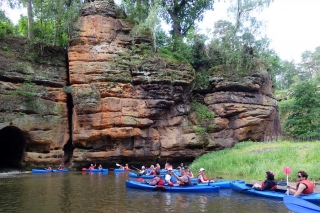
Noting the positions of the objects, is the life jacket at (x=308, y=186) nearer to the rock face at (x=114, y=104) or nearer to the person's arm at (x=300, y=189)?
the person's arm at (x=300, y=189)

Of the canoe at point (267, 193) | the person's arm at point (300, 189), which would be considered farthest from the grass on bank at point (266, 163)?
the person's arm at point (300, 189)

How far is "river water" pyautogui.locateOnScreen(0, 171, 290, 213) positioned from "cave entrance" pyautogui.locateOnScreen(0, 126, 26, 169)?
8961 millimetres

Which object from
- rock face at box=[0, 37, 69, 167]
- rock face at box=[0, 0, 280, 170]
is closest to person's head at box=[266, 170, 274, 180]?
rock face at box=[0, 0, 280, 170]

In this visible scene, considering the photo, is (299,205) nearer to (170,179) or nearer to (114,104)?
(170,179)

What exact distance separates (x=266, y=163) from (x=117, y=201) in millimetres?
10132

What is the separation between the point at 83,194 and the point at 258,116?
58.9 ft

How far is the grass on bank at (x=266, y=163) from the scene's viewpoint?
48.0 ft

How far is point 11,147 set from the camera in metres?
24.0

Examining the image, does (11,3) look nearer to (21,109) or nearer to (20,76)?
(20,76)

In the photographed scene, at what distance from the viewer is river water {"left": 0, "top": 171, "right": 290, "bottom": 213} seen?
29.5 feet

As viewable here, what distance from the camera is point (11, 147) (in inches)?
943

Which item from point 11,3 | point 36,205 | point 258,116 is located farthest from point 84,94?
point 258,116

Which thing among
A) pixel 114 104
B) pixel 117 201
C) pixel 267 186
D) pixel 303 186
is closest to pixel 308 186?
pixel 303 186

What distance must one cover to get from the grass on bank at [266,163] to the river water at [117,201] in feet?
13.7
